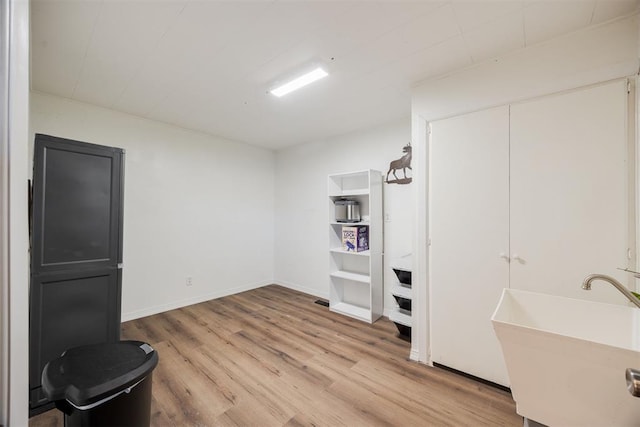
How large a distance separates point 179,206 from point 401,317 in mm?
3324

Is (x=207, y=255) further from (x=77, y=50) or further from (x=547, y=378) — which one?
(x=547, y=378)

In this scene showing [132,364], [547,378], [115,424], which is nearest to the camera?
[547,378]

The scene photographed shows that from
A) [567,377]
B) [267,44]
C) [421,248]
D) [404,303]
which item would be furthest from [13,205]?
[404,303]

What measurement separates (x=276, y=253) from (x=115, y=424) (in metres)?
3.85

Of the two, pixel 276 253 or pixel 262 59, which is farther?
pixel 276 253

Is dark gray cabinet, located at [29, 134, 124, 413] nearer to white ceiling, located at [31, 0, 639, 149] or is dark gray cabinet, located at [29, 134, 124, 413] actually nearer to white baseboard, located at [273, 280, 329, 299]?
white ceiling, located at [31, 0, 639, 149]

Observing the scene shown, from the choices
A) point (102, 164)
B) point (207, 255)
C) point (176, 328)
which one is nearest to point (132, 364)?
point (102, 164)

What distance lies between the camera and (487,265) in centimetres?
200

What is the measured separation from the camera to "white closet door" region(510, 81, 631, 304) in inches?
62.5

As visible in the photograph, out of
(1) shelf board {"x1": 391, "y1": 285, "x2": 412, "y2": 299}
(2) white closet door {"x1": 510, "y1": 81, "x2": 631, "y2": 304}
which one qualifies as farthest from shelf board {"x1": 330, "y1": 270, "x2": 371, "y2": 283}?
(2) white closet door {"x1": 510, "y1": 81, "x2": 631, "y2": 304}

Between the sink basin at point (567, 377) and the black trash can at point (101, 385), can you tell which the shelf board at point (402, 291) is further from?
the black trash can at point (101, 385)

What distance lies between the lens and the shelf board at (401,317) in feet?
8.68

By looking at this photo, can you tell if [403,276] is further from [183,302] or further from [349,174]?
[183,302]

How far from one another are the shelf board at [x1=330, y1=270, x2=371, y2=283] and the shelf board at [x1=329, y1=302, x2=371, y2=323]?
→ 40cm
